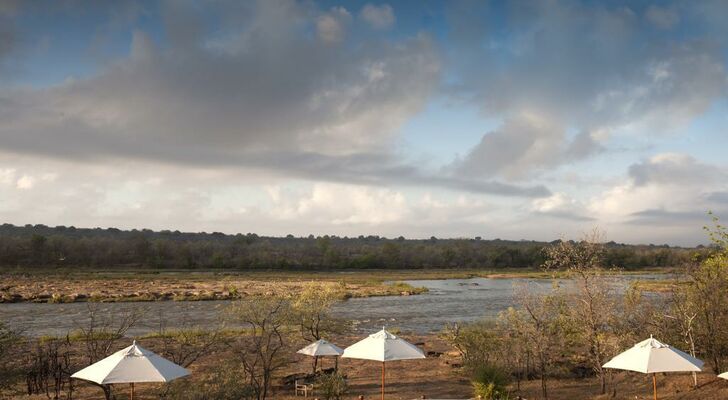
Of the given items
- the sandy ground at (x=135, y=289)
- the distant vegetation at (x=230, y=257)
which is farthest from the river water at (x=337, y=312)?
the distant vegetation at (x=230, y=257)

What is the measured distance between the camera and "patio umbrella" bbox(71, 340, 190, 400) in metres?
15.4

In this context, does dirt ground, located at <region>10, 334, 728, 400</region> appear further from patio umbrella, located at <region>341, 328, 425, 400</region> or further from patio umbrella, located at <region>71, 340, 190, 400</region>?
patio umbrella, located at <region>71, 340, 190, 400</region>

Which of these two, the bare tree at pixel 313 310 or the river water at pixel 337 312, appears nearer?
the bare tree at pixel 313 310

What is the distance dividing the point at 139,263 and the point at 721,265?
12978 cm

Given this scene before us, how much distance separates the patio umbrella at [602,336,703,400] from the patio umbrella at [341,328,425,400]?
6.61 m

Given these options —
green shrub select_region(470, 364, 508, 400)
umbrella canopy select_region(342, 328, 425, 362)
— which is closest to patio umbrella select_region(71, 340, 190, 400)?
umbrella canopy select_region(342, 328, 425, 362)

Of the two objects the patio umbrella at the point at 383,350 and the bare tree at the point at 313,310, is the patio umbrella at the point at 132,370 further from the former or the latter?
the bare tree at the point at 313,310

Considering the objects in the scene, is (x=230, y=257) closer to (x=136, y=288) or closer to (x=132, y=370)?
(x=136, y=288)

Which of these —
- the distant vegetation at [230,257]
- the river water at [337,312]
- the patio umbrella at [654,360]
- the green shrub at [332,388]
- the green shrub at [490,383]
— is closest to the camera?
the patio umbrella at [654,360]

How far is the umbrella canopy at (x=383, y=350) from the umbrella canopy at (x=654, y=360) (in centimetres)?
661

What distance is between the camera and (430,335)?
42.4 m

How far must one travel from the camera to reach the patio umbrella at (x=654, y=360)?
16.6m

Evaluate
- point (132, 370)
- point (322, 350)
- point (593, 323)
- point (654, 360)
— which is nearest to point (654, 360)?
point (654, 360)

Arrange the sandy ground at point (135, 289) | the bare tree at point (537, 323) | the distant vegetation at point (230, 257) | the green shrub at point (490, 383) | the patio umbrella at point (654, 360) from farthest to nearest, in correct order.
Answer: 1. the distant vegetation at point (230, 257)
2. the sandy ground at point (135, 289)
3. the bare tree at point (537, 323)
4. the green shrub at point (490, 383)
5. the patio umbrella at point (654, 360)
